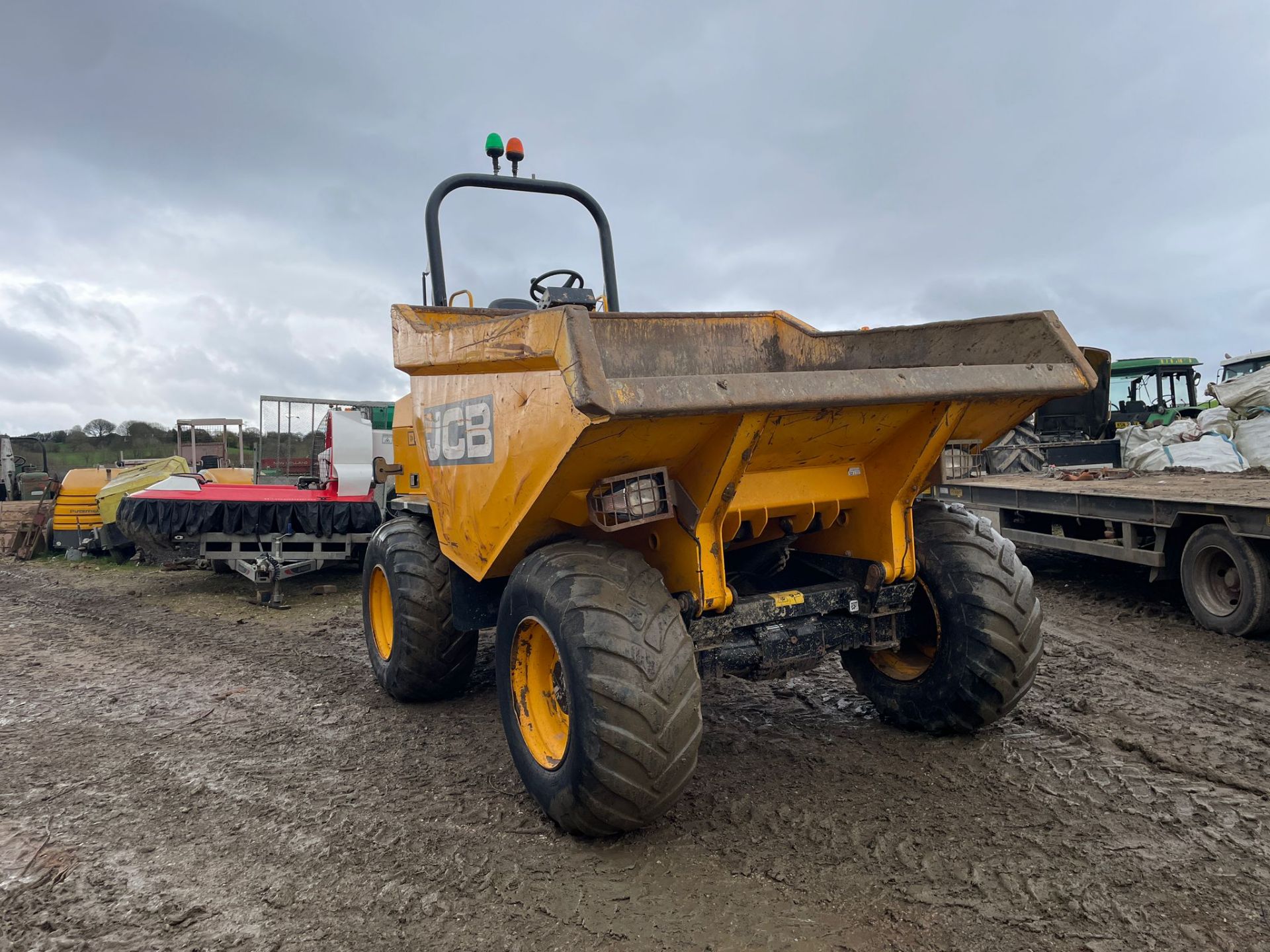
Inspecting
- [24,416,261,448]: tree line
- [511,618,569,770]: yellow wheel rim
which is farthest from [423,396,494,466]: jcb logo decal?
[24,416,261,448]: tree line

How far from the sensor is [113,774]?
3428 mm

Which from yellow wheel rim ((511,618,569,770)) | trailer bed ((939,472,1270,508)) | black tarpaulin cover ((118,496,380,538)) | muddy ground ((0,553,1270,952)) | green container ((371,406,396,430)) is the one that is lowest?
muddy ground ((0,553,1270,952))

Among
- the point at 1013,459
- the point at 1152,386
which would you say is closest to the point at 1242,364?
the point at 1152,386

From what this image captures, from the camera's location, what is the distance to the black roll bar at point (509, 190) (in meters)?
4.33

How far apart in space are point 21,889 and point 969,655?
3281 mm

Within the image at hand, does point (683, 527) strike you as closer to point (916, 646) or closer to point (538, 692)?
point (538, 692)

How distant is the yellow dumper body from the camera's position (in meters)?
2.39

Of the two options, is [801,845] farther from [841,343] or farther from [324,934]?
[841,343]

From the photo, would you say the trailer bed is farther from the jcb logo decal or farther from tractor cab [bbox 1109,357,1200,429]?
tractor cab [bbox 1109,357,1200,429]

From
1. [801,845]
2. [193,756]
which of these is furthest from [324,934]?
[193,756]

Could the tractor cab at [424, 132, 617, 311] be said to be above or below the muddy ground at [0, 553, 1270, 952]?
above

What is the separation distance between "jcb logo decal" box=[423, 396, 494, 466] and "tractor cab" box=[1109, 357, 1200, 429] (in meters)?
13.1

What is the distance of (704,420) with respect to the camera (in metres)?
2.47

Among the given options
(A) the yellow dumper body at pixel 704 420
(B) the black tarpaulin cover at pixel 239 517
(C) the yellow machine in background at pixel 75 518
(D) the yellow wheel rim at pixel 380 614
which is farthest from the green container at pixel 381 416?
(A) the yellow dumper body at pixel 704 420
